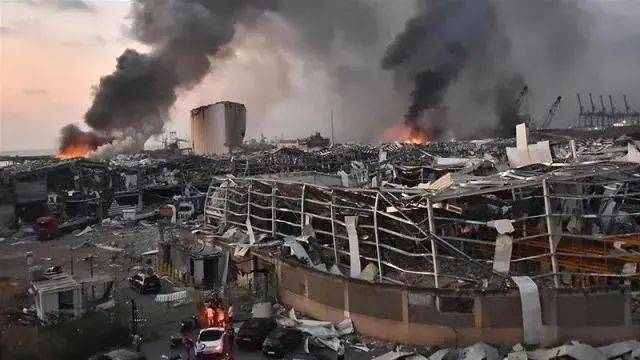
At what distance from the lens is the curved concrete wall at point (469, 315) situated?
12367 millimetres

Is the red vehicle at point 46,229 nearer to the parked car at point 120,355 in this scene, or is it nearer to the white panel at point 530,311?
the parked car at point 120,355

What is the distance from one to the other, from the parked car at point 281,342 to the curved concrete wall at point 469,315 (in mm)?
1782

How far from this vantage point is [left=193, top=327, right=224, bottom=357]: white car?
12633 mm

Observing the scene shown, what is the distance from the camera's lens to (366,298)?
14.1 metres

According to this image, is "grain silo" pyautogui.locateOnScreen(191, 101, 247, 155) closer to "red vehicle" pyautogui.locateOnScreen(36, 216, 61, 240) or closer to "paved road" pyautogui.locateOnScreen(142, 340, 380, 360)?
"red vehicle" pyautogui.locateOnScreen(36, 216, 61, 240)

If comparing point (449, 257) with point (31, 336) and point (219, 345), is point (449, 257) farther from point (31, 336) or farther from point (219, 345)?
point (31, 336)

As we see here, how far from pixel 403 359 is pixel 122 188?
3172 centimetres

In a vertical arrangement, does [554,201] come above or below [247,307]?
above

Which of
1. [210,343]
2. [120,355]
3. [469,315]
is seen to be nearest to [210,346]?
[210,343]

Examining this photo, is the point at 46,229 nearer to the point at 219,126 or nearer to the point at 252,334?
the point at 252,334

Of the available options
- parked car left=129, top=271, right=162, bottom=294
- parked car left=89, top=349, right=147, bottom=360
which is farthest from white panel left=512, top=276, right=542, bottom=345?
parked car left=129, top=271, right=162, bottom=294

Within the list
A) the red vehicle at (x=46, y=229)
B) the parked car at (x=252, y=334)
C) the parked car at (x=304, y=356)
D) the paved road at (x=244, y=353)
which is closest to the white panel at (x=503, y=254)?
the paved road at (x=244, y=353)

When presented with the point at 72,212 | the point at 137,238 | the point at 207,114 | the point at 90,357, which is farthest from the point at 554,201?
Result: the point at 207,114

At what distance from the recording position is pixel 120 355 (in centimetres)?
1205
